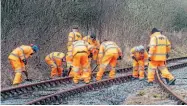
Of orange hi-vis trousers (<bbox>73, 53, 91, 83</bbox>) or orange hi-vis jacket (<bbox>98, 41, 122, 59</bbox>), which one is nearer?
orange hi-vis trousers (<bbox>73, 53, 91, 83</bbox>)

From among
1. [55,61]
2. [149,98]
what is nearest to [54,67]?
[55,61]

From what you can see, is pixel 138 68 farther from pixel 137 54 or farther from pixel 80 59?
pixel 80 59

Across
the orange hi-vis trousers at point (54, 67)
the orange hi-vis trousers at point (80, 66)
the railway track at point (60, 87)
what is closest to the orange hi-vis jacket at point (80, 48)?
the orange hi-vis trousers at point (80, 66)

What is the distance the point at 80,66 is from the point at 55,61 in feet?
6.40

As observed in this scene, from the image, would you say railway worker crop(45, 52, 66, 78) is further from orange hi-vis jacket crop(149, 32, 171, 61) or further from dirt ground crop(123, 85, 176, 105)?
dirt ground crop(123, 85, 176, 105)

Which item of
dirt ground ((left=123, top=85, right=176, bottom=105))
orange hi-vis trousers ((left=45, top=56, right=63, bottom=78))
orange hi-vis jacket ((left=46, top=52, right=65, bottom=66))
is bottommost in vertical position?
dirt ground ((left=123, top=85, right=176, bottom=105))

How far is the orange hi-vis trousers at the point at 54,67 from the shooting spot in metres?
16.9

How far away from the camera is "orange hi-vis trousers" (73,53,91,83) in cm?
1455

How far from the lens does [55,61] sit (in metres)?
16.9

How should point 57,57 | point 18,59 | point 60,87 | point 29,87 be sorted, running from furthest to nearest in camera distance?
1. point 57,57
2. point 18,59
3. point 60,87
4. point 29,87

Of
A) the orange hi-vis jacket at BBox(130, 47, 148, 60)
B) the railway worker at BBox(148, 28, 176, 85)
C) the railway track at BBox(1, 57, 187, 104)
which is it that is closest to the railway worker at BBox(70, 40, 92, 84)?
the railway track at BBox(1, 57, 187, 104)

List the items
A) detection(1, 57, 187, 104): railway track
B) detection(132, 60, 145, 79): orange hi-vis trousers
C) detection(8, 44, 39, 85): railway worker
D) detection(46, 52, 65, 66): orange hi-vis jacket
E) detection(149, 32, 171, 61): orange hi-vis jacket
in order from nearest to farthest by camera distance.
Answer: detection(1, 57, 187, 104): railway track
detection(149, 32, 171, 61): orange hi-vis jacket
detection(8, 44, 39, 85): railway worker
detection(132, 60, 145, 79): orange hi-vis trousers
detection(46, 52, 65, 66): orange hi-vis jacket

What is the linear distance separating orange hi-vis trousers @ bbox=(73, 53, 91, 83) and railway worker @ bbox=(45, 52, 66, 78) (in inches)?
68.4

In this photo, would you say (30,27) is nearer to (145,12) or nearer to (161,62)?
(161,62)
